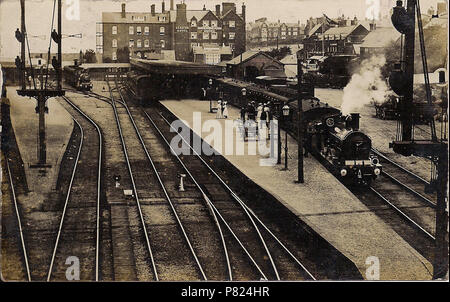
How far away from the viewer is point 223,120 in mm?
30031

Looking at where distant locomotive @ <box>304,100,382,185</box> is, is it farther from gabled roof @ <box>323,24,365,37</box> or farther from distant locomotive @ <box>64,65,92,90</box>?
distant locomotive @ <box>64,65,92,90</box>

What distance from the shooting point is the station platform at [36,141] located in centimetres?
1717

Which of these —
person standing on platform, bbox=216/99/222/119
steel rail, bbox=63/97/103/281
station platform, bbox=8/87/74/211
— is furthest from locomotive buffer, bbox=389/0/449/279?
person standing on platform, bbox=216/99/222/119

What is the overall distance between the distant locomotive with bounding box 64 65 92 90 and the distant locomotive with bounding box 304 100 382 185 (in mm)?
16771

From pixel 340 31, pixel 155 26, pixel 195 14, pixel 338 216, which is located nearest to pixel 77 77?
pixel 155 26

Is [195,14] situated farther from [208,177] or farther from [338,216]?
[338,216]

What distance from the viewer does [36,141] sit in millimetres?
20938

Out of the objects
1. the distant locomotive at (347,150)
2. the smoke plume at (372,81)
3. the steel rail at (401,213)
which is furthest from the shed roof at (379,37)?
the steel rail at (401,213)

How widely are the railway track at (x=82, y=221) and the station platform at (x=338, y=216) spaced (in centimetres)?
534

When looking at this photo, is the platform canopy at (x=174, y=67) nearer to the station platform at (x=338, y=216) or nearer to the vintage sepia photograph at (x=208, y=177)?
the vintage sepia photograph at (x=208, y=177)

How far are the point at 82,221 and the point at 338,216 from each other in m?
7.48

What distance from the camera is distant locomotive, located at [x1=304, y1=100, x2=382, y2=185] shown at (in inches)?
766
